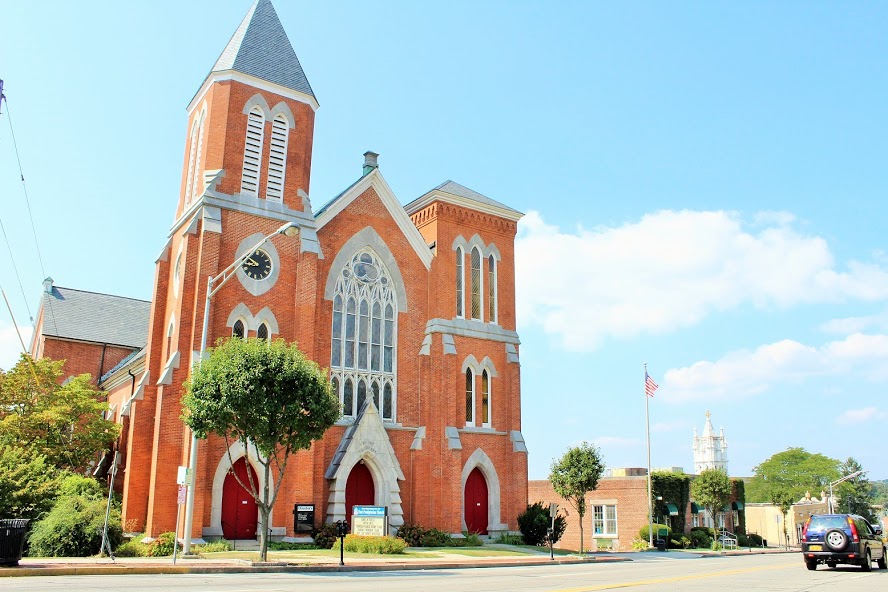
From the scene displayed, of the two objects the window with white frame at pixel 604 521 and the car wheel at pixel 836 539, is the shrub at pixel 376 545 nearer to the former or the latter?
the car wheel at pixel 836 539

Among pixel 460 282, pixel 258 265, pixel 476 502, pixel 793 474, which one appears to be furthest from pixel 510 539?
pixel 793 474

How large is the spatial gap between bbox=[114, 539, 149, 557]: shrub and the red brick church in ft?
5.25

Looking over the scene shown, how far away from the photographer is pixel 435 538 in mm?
31953

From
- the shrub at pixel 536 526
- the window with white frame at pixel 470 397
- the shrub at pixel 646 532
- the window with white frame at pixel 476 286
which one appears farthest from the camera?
the shrub at pixel 646 532

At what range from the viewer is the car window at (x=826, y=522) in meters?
22.8

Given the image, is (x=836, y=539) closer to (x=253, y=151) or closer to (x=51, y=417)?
(x=253, y=151)

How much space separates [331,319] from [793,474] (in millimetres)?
83120

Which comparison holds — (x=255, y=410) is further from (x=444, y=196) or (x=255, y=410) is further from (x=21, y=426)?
(x=444, y=196)

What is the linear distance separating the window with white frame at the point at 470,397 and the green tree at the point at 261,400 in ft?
45.1

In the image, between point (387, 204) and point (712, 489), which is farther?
point (712, 489)

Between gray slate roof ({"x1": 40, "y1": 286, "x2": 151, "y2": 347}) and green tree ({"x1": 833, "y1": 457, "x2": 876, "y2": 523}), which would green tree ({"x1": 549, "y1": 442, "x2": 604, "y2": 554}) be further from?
green tree ({"x1": 833, "y1": 457, "x2": 876, "y2": 523})

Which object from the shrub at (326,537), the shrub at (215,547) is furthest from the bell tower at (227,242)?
the shrub at (326,537)

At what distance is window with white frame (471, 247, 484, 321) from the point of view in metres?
38.4

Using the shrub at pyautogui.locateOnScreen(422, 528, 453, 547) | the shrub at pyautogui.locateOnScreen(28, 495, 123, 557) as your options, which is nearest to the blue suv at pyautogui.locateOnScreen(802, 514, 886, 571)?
the shrub at pyautogui.locateOnScreen(422, 528, 453, 547)
